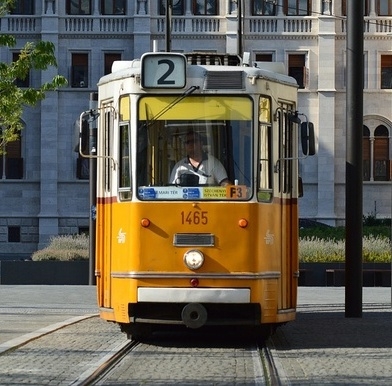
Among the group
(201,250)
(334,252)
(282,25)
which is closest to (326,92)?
(282,25)

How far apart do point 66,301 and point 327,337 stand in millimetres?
10347

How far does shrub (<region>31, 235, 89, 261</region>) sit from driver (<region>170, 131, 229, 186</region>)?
20.3 meters

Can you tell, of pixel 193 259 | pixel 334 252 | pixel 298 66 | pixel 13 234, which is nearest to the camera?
pixel 193 259

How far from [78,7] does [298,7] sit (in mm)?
9186

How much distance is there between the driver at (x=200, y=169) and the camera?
623 inches

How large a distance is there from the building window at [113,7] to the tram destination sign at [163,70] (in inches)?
1776

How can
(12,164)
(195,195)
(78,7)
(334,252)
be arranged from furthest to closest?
(12,164) → (78,7) → (334,252) → (195,195)

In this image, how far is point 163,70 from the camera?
16.1 meters

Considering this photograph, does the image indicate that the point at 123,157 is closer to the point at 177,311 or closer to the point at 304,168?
the point at 177,311

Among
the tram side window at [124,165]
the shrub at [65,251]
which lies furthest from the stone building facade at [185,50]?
the tram side window at [124,165]

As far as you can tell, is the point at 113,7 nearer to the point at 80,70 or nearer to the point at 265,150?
the point at 80,70

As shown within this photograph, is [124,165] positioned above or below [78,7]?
below

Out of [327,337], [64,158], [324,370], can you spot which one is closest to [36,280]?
[327,337]

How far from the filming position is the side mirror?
16.1 meters
